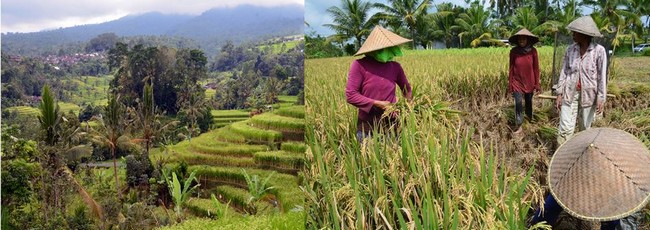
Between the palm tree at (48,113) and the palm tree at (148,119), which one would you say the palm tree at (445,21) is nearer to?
the palm tree at (148,119)

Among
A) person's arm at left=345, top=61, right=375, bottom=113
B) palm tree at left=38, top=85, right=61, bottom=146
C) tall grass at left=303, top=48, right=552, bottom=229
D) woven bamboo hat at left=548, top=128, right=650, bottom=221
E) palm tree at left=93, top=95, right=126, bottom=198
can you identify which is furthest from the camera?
palm tree at left=93, top=95, right=126, bottom=198

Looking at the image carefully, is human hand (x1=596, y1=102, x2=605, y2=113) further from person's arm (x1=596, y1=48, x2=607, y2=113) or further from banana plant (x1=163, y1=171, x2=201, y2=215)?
banana plant (x1=163, y1=171, x2=201, y2=215)

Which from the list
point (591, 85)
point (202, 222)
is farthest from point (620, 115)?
point (202, 222)

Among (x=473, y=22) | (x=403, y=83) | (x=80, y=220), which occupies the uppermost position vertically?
(x=473, y=22)

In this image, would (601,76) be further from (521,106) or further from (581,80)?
(521,106)

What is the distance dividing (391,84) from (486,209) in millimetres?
663

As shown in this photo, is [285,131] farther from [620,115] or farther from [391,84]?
[620,115]

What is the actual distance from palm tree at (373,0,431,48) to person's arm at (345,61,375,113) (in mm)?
516

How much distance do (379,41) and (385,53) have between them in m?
0.07

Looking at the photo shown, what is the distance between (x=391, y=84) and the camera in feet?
8.78

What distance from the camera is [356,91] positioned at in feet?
8.48

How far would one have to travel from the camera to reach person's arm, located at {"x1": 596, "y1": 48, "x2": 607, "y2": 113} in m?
3.04

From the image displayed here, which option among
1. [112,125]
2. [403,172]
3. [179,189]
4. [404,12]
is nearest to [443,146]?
[403,172]

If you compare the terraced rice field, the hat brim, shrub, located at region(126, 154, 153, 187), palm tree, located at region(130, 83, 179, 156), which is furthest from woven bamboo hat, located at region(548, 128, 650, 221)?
shrub, located at region(126, 154, 153, 187)
